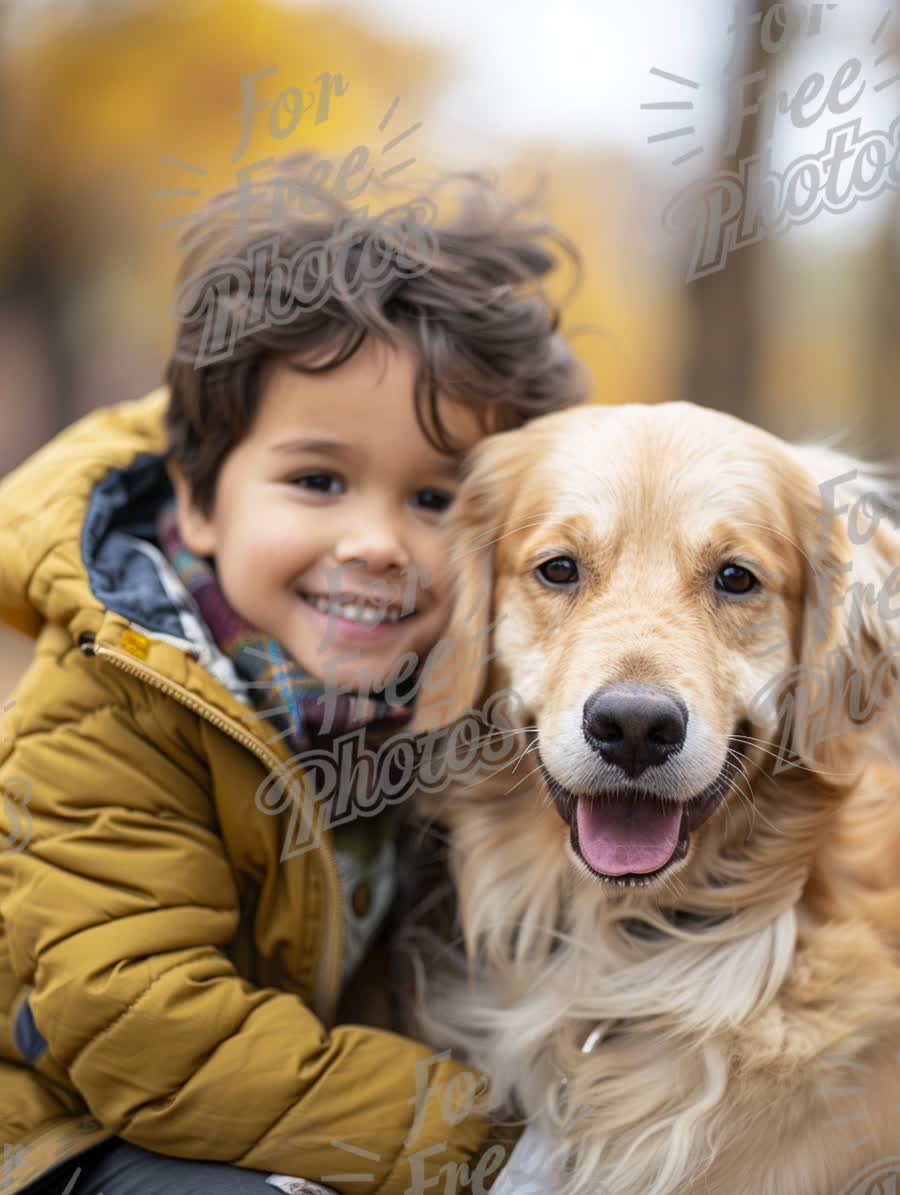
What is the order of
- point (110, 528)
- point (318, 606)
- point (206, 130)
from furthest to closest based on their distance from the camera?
point (206, 130), point (110, 528), point (318, 606)

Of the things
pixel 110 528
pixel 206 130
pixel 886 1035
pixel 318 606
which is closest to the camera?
pixel 886 1035

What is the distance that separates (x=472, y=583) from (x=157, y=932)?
0.87 meters

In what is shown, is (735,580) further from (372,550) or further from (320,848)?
(320,848)

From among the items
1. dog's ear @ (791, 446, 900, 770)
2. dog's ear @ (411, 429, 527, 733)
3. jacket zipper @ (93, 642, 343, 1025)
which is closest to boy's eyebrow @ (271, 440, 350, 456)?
dog's ear @ (411, 429, 527, 733)

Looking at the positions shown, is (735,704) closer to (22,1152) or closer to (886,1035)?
(886,1035)

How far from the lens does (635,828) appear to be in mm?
1765

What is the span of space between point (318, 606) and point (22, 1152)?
3.57 feet

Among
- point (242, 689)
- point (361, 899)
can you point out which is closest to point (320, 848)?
point (361, 899)

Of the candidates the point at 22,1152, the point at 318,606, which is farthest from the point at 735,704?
the point at 22,1152

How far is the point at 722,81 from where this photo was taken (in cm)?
301

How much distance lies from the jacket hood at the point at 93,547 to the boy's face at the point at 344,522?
149 mm

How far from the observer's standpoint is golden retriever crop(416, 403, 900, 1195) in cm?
171

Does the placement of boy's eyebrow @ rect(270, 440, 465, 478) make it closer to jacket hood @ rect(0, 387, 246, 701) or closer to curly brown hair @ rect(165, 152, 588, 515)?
curly brown hair @ rect(165, 152, 588, 515)

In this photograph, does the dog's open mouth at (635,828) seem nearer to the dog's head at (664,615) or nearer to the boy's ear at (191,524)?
the dog's head at (664,615)
